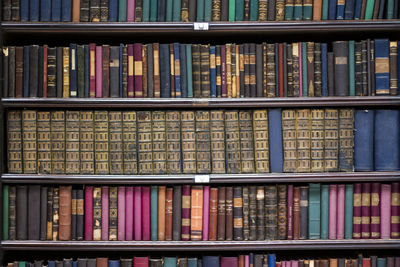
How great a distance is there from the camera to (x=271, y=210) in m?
1.79

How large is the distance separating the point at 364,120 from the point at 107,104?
1158 mm

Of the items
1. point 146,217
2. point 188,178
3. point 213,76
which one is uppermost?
point 213,76

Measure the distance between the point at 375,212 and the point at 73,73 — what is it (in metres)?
1.49

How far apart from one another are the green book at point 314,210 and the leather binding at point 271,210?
15 centimetres

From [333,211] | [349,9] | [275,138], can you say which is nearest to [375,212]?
[333,211]

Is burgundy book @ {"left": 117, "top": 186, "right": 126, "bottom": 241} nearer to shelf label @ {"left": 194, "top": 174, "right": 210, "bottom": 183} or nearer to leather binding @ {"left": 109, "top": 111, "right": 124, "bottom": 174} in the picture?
leather binding @ {"left": 109, "top": 111, "right": 124, "bottom": 174}

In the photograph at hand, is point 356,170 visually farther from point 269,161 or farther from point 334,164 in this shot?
point 269,161

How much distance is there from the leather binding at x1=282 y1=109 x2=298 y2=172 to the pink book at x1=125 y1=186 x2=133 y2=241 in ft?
2.32

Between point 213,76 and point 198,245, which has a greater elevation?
point 213,76

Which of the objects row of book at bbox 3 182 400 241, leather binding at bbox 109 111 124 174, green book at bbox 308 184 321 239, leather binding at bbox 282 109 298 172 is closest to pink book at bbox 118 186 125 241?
row of book at bbox 3 182 400 241

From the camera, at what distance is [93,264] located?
177 cm

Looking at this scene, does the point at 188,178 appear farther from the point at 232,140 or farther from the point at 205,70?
the point at 205,70

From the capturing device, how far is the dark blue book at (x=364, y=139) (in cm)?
177

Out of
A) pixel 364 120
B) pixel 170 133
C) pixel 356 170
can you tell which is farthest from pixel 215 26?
pixel 356 170
